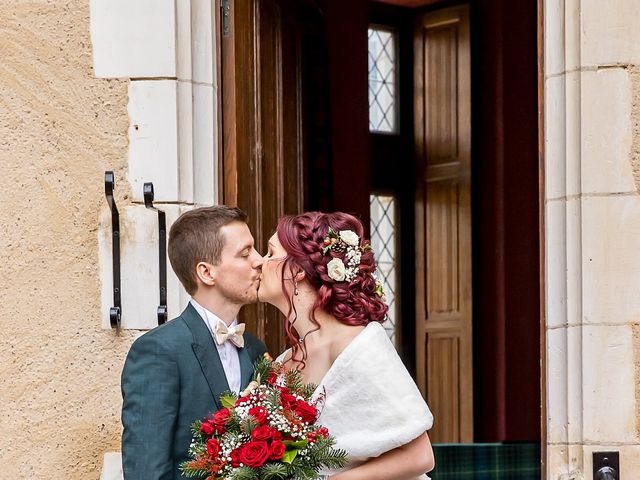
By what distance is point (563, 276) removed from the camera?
4004 millimetres

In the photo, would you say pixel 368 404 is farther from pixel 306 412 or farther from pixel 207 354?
pixel 207 354

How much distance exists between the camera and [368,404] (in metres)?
3.19

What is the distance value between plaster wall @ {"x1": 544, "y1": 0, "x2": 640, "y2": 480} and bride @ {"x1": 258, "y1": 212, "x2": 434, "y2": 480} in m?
0.87

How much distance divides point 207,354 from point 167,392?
0.61 feet

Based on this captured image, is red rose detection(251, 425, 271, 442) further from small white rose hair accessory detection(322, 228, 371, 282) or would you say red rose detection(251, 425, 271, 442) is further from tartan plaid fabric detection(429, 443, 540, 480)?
tartan plaid fabric detection(429, 443, 540, 480)

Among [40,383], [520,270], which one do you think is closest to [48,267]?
[40,383]

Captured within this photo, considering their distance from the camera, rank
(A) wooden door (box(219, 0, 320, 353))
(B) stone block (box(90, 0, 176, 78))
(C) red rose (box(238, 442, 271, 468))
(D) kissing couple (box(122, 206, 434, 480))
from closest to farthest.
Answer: (C) red rose (box(238, 442, 271, 468))
(D) kissing couple (box(122, 206, 434, 480))
(B) stone block (box(90, 0, 176, 78))
(A) wooden door (box(219, 0, 320, 353))

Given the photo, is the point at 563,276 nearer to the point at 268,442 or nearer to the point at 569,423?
the point at 569,423

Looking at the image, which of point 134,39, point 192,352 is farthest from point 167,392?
point 134,39

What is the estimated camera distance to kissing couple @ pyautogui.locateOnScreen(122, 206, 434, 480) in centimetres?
316

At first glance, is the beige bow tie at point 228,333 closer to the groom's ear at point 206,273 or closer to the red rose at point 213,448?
the groom's ear at point 206,273

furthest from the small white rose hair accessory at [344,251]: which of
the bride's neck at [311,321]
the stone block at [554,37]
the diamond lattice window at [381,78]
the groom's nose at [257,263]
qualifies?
the diamond lattice window at [381,78]

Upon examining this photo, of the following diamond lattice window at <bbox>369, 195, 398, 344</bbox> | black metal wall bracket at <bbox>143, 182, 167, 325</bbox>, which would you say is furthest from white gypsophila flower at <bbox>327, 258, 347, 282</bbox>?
diamond lattice window at <bbox>369, 195, 398, 344</bbox>

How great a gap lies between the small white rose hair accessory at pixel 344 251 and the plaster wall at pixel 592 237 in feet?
3.19
